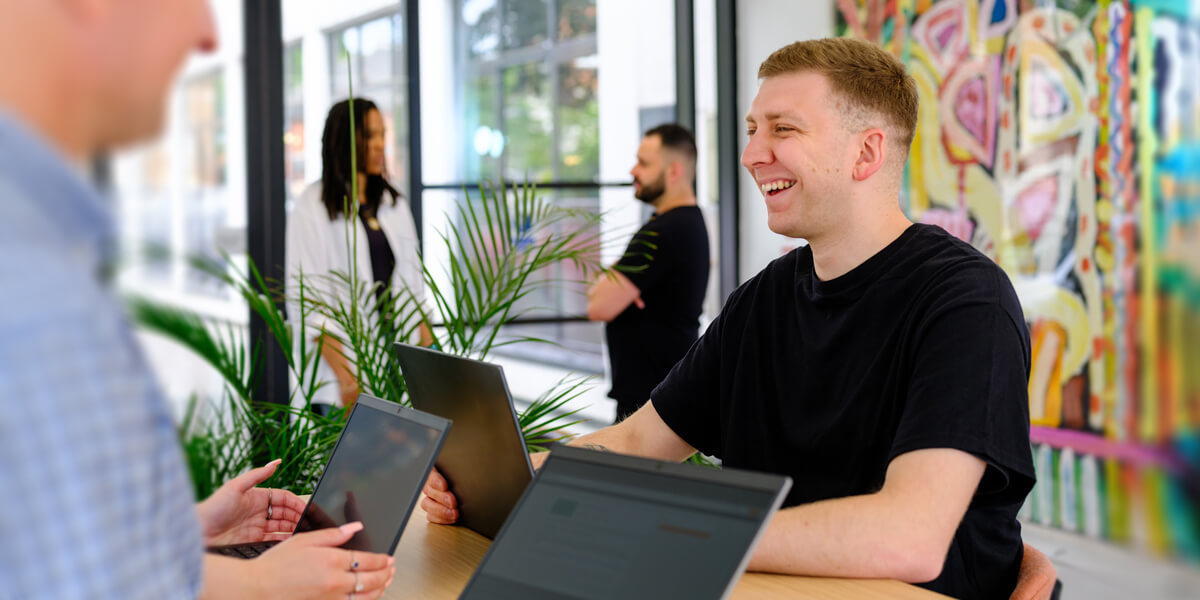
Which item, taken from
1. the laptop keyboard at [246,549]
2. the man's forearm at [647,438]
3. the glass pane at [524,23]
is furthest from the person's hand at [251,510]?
the glass pane at [524,23]

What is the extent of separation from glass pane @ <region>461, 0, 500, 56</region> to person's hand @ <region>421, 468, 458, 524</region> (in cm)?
342

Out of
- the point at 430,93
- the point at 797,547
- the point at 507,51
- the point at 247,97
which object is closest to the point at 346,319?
the point at 797,547

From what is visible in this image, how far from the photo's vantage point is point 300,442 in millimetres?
2289

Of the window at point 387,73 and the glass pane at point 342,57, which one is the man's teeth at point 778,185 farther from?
the window at point 387,73

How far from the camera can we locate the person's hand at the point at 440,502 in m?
1.47

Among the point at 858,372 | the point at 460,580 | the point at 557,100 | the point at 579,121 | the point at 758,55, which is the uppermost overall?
the point at 758,55

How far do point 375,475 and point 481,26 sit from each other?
3853mm

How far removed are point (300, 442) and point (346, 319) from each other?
0.29 metres

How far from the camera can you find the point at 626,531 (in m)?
0.96

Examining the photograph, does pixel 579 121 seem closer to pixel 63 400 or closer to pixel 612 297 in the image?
pixel 612 297

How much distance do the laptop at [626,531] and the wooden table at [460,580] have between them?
0.21 metres

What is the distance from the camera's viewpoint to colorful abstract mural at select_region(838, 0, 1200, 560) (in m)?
2.89

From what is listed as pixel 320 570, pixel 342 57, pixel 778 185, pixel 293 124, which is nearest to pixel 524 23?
pixel 342 57

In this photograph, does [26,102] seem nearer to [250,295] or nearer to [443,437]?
[443,437]
